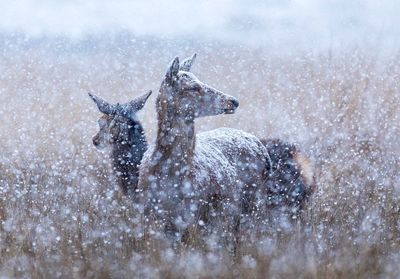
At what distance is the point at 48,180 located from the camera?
7004 mm

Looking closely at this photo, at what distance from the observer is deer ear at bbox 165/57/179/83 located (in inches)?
242

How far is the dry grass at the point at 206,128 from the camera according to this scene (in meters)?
5.00

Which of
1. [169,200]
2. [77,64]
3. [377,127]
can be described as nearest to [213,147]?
[169,200]

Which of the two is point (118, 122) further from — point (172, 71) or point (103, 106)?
point (172, 71)

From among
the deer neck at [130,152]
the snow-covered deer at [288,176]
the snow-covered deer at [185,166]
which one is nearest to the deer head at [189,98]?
the snow-covered deer at [185,166]

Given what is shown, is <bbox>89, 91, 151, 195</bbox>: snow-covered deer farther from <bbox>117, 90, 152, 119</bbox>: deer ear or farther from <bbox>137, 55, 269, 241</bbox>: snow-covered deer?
<bbox>137, 55, 269, 241</bbox>: snow-covered deer

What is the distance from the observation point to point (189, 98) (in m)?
6.20

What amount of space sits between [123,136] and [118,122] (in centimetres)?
15

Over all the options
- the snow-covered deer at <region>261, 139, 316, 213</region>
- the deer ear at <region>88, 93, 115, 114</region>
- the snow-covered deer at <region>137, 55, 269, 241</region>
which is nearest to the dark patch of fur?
the snow-covered deer at <region>261, 139, 316, 213</region>

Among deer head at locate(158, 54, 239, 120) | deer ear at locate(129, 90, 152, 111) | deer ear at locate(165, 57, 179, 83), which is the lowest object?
deer ear at locate(129, 90, 152, 111)

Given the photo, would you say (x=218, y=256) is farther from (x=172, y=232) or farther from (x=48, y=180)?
(x=48, y=180)

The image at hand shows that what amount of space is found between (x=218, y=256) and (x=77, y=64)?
7.52 m

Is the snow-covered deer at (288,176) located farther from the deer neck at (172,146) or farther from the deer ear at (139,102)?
the deer ear at (139,102)

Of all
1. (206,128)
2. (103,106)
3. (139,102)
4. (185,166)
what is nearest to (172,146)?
(185,166)
